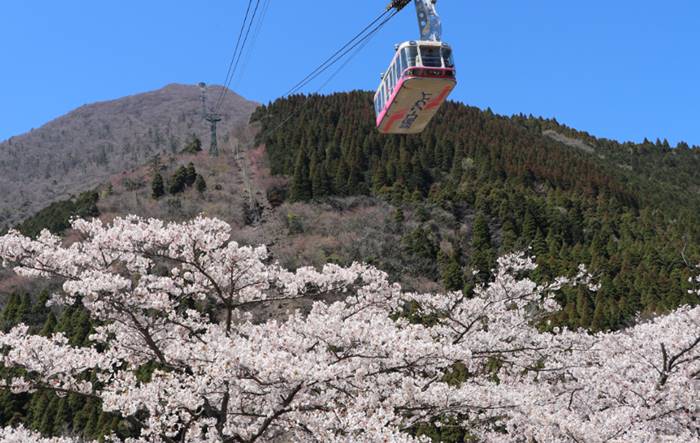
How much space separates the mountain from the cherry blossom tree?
239ft

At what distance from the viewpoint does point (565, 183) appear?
216ft

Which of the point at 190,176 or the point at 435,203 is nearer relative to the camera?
the point at 435,203

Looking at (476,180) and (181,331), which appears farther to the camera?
(476,180)

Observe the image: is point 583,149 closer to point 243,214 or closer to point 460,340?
point 243,214

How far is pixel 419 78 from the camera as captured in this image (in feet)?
40.4

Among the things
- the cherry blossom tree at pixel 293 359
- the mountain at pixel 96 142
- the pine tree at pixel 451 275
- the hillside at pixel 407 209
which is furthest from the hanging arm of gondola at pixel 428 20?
the mountain at pixel 96 142

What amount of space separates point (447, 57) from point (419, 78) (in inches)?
42.9

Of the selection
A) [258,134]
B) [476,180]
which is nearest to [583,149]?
[476,180]

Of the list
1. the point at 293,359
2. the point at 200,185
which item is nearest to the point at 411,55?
the point at 293,359

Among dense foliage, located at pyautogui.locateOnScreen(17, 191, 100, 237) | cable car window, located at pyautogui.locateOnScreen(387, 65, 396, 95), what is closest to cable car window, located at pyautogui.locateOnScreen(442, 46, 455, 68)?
cable car window, located at pyautogui.locateOnScreen(387, 65, 396, 95)

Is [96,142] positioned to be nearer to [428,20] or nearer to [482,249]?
[482,249]

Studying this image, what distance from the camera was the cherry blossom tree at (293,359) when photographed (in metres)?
6.85

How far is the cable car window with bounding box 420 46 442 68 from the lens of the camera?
12469mm

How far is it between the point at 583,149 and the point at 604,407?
9154 centimetres
